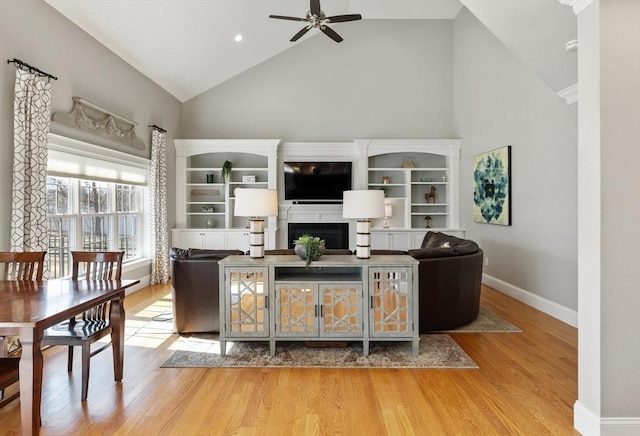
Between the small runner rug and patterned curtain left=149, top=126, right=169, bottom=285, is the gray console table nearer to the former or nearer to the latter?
the small runner rug

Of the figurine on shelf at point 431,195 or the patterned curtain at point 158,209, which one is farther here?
the figurine on shelf at point 431,195

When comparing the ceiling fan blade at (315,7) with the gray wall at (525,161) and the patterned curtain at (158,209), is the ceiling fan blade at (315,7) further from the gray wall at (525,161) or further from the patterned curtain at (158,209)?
the patterned curtain at (158,209)

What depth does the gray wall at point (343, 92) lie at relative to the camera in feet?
25.8

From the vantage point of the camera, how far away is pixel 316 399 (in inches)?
102

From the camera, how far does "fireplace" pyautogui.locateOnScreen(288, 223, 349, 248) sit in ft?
25.5

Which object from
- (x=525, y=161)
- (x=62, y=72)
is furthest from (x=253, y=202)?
(x=525, y=161)

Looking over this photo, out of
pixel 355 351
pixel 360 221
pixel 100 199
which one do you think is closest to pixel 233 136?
pixel 100 199

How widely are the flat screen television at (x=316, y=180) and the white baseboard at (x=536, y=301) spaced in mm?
3213

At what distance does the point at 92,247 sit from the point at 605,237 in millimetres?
5487

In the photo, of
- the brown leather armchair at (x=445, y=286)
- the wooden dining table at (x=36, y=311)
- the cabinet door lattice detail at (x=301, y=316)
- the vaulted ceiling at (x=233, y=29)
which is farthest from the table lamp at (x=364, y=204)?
the vaulted ceiling at (x=233, y=29)

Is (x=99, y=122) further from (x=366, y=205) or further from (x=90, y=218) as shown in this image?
(x=366, y=205)

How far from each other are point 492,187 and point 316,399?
4777 mm

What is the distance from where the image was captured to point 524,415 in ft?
7.85

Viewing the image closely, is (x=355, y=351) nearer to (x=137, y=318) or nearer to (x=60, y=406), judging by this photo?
(x=60, y=406)
